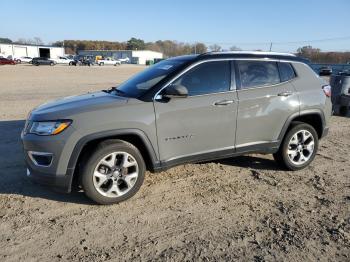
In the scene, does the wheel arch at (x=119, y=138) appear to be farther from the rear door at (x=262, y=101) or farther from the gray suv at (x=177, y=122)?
the rear door at (x=262, y=101)

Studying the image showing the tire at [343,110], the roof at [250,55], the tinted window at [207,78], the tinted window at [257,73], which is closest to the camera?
the tinted window at [207,78]

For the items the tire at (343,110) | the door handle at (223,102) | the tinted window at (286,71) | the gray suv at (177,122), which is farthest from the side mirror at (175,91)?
the tire at (343,110)

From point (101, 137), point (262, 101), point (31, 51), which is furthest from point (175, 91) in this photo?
point (31, 51)

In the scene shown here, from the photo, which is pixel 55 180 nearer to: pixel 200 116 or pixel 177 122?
pixel 177 122

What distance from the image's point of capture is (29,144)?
4.30 metres

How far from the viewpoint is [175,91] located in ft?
15.0

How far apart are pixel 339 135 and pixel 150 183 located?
5.30m

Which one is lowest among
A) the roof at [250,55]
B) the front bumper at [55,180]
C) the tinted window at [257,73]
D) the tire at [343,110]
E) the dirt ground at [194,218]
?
the dirt ground at [194,218]

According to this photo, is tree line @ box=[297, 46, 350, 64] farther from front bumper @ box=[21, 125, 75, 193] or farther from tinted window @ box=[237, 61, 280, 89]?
front bumper @ box=[21, 125, 75, 193]

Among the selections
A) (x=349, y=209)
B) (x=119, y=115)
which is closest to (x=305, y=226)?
(x=349, y=209)

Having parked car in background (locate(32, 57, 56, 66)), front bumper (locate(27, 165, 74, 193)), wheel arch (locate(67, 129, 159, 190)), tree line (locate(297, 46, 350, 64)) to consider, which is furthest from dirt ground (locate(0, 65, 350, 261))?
parked car in background (locate(32, 57, 56, 66))

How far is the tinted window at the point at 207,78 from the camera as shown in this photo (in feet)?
15.9

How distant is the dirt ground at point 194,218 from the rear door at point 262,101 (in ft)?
2.23

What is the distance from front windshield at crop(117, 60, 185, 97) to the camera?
4.89 metres
